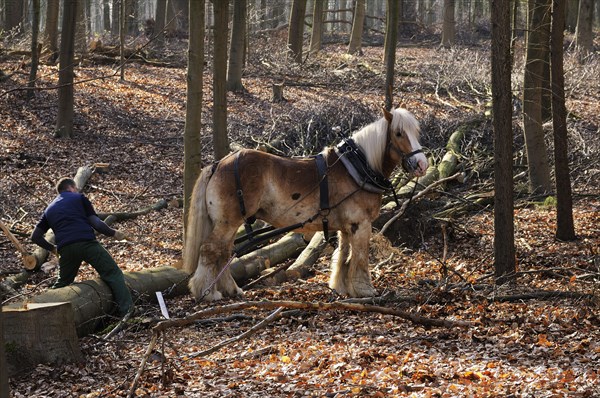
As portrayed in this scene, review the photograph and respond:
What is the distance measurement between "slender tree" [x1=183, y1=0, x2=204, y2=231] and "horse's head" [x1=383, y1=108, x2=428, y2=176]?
3.39 metres

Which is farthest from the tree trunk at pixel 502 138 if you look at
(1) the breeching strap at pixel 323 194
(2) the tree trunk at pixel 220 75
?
(2) the tree trunk at pixel 220 75

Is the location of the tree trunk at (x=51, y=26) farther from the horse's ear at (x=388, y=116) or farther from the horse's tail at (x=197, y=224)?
the horse's ear at (x=388, y=116)

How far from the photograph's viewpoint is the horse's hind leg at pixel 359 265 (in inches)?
406

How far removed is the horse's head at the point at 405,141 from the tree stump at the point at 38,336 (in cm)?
462

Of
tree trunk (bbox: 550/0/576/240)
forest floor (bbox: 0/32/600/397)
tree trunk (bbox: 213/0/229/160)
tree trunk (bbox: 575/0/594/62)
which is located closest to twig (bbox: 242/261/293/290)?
forest floor (bbox: 0/32/600/397)

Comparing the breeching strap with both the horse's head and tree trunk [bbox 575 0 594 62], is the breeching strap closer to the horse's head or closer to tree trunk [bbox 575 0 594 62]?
the horse's head

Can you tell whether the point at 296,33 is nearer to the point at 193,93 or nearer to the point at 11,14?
the point at 11,14

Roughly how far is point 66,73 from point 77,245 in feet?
36.3

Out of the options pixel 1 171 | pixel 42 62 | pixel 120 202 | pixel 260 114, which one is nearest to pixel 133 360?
pixel 120 202

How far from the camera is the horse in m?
10.3

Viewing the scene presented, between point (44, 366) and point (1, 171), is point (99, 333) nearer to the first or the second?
point (44, 366)

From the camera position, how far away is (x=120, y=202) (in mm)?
16109

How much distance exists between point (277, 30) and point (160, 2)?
5.99 metres

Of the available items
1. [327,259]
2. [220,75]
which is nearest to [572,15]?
[220,75]
